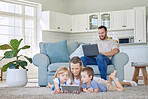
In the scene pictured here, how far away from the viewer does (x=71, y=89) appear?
10.3 ft

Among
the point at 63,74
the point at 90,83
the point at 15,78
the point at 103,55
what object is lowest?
the point at 15,78

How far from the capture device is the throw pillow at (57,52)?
16.9 feet

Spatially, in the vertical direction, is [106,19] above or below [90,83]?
above

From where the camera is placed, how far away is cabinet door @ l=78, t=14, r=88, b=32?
8953 mm

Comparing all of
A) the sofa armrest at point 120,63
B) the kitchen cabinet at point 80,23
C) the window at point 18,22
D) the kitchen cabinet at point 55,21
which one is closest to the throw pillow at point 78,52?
the sofa armrest at point 120,63

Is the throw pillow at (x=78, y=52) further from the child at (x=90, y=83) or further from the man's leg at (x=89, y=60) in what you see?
the child at (x=90, y=83)

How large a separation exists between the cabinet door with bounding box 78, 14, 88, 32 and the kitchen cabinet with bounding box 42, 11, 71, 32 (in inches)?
14.9

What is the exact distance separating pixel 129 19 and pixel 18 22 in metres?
3.41

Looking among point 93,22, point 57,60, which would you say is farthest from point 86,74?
point 93,22

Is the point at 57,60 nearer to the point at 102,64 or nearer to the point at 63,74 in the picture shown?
the point at 102,64

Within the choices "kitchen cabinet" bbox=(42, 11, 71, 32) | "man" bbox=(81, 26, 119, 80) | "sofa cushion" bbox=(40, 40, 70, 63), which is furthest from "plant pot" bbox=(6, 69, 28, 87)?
"kitchen cabinet" bbox=(42, 11, 71, 32)

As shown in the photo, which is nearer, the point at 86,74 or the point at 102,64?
the point at 86,74

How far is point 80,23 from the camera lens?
9031 millimetres

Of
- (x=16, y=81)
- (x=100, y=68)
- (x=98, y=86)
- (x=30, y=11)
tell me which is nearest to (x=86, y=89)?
(x=98, y=86)
